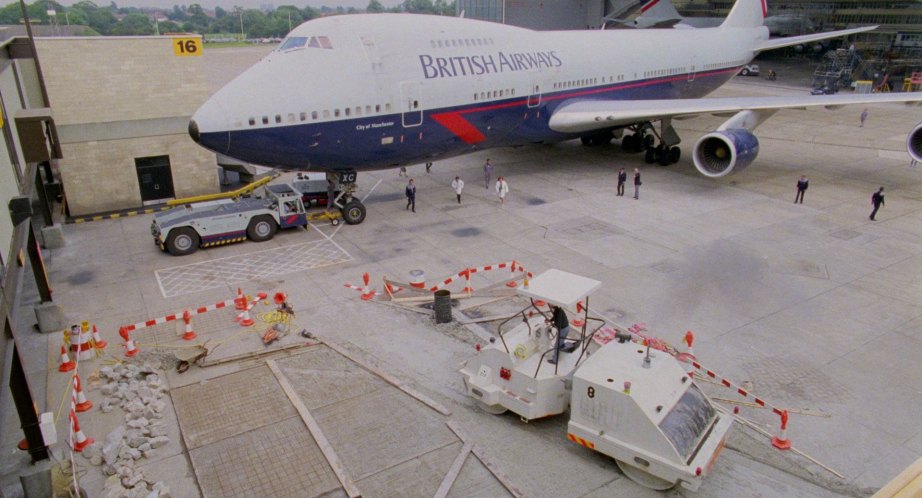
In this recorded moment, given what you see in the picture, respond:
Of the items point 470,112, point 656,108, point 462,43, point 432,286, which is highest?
point 462,43

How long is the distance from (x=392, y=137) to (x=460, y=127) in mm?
2782

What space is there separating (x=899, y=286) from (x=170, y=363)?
17400mm

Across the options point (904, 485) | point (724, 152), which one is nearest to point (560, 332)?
point (904, 485)

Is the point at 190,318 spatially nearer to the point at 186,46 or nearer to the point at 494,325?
the point at 494,325

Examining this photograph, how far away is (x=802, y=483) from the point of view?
9219 millimetres

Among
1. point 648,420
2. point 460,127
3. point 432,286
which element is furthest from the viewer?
point 460,127

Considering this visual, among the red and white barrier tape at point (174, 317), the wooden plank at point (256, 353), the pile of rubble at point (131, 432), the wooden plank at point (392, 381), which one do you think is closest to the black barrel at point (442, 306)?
the wooden plank at point (392, 381)

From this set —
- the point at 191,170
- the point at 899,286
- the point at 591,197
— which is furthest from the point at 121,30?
the point at 899,286

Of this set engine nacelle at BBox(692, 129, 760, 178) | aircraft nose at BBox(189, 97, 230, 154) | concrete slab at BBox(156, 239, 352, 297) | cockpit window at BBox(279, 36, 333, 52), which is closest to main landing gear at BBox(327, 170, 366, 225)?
concrete slab at BBox(156, 239, 352, 297)

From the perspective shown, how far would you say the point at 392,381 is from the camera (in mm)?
11695

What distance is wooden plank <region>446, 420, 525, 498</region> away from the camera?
29.6 ft

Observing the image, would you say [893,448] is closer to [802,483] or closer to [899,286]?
[802,483]

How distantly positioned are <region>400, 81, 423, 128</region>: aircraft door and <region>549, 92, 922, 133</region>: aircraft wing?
6888mm

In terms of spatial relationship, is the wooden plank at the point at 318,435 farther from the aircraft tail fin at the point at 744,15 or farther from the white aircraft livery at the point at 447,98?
the aircraft tail fin at the point at 744,15
